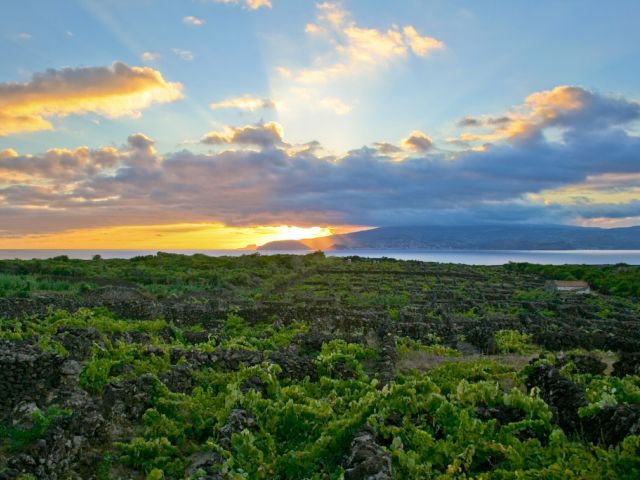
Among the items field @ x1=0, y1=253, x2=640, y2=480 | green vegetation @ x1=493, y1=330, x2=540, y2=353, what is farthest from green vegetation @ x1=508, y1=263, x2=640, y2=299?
field @ x1=0, y1=253, x2=640, y2=480

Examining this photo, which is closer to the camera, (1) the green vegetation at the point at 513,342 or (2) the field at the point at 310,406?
(2) the field at the point at 310,406

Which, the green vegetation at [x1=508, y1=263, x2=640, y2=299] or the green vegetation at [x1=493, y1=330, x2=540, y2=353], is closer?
the green vegetation at [x1=493, y1=330, x2=540, y2=353]

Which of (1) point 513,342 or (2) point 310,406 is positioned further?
(1) point 513,342

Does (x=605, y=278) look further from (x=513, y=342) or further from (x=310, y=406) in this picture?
(x=310, y=406)

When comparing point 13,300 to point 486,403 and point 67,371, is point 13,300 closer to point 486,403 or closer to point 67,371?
point 67,371

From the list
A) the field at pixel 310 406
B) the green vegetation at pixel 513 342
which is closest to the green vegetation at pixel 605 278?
the green vegetation at pixel 513 342

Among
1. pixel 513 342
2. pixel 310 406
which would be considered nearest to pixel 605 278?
pixel 513 342

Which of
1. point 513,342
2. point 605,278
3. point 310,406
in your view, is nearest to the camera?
point 310,406

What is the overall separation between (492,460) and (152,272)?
49.3 meters

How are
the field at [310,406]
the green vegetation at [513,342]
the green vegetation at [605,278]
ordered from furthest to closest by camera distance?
1. the green vegetation at [605,278]
2. the green vegetation at [513,342]
3. the field at [310,406]

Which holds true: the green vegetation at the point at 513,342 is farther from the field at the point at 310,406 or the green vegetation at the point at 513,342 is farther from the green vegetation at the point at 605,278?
the green vegetation at the point at 605,278

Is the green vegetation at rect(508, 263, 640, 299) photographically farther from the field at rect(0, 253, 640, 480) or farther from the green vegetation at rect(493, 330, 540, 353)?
the field at rect(0, 253, 640, 480)

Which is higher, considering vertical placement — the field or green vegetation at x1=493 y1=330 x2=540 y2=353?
the field

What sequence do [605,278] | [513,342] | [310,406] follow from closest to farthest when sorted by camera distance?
[310,406], [513,342], [605,278]
